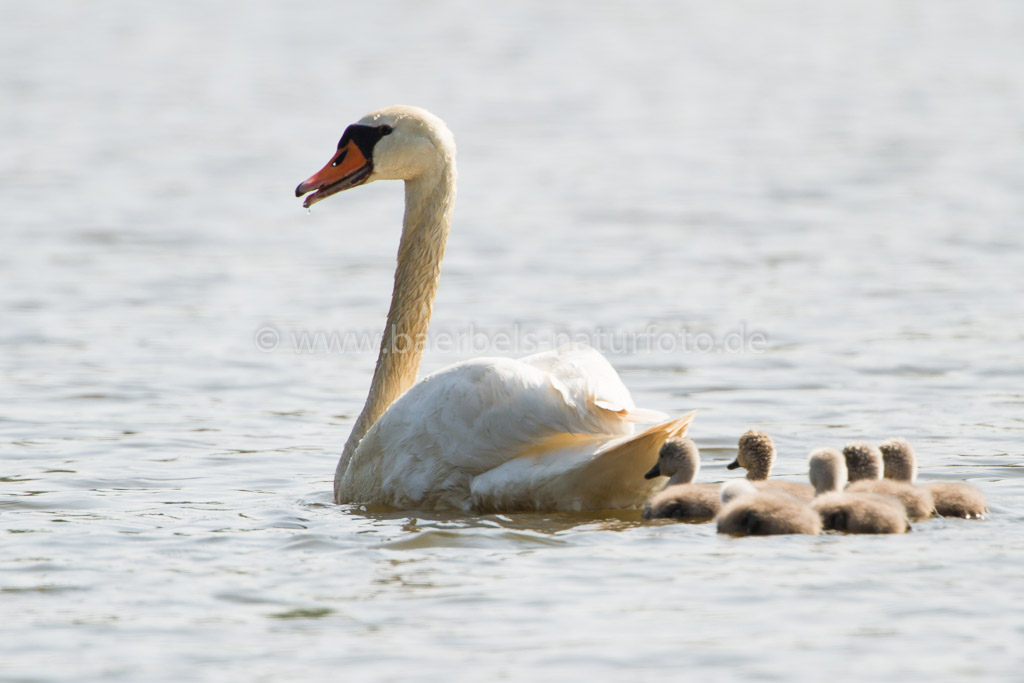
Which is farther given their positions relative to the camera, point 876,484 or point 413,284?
point 413,284

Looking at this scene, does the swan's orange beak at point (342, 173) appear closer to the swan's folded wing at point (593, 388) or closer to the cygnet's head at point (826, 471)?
the swan's folded wing at point (593, 388)

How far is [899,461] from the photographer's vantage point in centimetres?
860

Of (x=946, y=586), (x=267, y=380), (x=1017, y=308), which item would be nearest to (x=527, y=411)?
(x=946, y=586)

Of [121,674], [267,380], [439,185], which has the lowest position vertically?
[121,674]

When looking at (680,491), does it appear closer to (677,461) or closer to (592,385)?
(677,461)

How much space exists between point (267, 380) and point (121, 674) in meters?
6.96

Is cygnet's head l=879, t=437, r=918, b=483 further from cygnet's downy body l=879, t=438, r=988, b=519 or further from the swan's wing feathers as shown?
the swan's wing feathers

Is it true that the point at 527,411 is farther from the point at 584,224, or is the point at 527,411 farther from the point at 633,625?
the point at 584,224

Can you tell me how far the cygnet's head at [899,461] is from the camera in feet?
28.2

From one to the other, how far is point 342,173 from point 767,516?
3683 millimetres

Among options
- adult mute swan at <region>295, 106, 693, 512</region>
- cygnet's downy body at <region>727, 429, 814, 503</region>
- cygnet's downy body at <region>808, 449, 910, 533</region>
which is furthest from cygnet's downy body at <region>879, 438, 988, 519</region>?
adult mute swan at <region>295, 106, 693, 512</region>

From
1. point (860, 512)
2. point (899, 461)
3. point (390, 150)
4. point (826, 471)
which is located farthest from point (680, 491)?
point (390, 150)

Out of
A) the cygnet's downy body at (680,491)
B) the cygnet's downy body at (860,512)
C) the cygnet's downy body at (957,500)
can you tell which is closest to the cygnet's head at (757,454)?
the cygnet's downy body at (680,491)

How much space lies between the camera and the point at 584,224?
2041 centimetres
